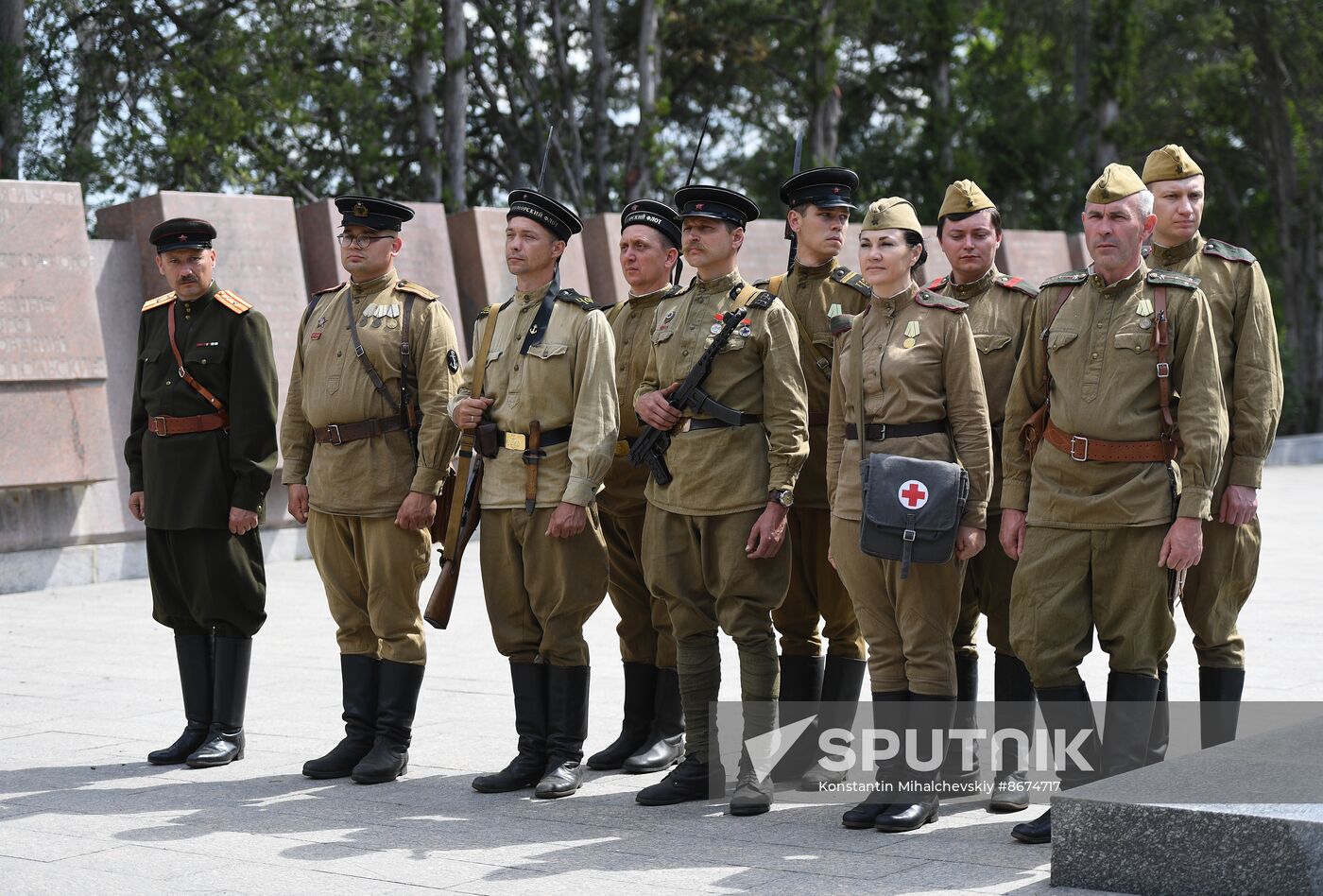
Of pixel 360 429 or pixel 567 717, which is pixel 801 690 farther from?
pixel 360 429

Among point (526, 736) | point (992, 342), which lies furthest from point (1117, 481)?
point (526, 736)

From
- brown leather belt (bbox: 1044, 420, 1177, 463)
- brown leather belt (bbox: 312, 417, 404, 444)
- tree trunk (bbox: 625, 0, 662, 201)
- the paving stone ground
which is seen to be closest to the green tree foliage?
tree trunk (bbox: 625, 0, 662, 201)

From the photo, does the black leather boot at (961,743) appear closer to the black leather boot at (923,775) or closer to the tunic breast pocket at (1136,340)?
the black leather boot at (923,775)

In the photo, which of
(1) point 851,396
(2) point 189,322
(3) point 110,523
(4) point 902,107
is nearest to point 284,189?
(3) point 110,523

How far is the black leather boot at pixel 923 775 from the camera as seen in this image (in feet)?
16.5

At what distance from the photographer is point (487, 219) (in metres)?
13.9

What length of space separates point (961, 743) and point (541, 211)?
7.70 feet

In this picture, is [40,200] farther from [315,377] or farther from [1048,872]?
[1048,872]

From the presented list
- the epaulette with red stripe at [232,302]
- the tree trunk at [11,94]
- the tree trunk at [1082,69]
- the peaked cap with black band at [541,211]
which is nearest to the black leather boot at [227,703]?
the epaulette with red stripe at [232,302]

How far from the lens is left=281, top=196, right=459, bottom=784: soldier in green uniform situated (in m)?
5.98

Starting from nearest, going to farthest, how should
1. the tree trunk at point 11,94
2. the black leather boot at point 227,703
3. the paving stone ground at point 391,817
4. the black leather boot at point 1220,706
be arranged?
the paving stone ground at point 391,817 < the black leather boot at point 1220,706 < the black leather boot at point 227,703 < the tree trunk at point 11,94

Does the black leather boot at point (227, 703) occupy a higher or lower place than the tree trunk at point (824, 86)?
lower

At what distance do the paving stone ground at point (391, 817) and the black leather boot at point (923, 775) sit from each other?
0.05 meters

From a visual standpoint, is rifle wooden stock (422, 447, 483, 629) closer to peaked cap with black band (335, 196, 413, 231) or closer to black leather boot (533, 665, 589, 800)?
black leather boot (533, 665, 589, 800)
